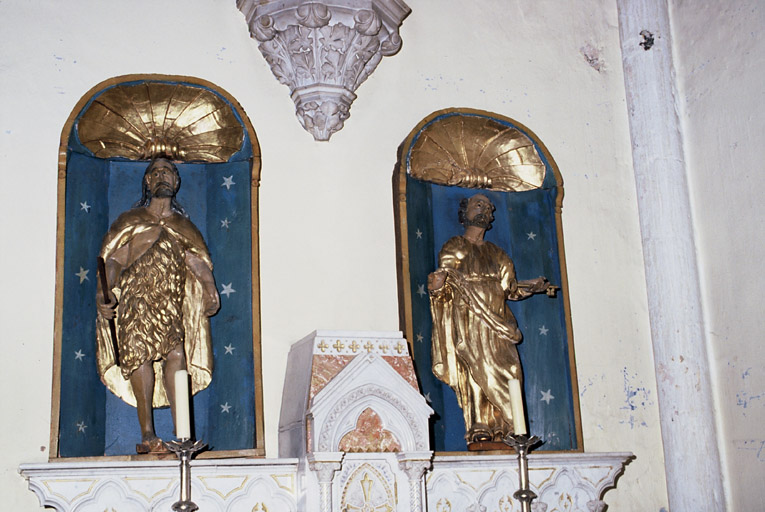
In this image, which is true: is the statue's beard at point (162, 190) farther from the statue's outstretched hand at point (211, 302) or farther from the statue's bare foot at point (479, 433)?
the statue's bare foot at point (479, 433)

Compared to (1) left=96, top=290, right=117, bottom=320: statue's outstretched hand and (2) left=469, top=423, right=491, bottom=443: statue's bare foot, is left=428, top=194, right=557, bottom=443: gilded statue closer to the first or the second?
(2) left=469, top=423, right=491, bottom=443: statue's bare foot

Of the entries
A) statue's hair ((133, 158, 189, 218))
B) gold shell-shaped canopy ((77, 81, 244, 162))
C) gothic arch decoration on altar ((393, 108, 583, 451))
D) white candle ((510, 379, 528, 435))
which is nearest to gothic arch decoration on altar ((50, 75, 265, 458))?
gold shell-shaped canopy ((77, 81, 244, 162))

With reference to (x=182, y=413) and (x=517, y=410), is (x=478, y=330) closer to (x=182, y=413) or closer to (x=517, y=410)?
(x=517, y=410)

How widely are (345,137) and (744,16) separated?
7.63 feet

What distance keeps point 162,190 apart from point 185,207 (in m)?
0.27

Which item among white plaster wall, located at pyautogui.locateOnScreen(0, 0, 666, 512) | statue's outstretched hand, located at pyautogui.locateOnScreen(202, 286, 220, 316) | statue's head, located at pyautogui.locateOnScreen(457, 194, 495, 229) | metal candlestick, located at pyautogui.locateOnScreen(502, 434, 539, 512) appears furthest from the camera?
statue's head, located at pyautogui.locateOnScreen(457, 194, 495, 229)

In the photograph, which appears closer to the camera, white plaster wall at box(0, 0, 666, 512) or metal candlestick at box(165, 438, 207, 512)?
metal candlestick at box(165, 438, 207, 512)

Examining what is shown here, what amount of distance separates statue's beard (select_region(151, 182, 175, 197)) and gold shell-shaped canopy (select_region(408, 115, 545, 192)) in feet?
4.37

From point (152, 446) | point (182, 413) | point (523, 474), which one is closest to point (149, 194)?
point (152, 446)

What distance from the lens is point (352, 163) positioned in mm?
5199

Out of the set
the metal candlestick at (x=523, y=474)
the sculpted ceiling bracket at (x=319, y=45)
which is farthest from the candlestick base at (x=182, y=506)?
the sculpted ceiling bracket at (x=319, y=45)

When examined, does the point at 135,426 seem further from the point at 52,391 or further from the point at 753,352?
the point at 753,352

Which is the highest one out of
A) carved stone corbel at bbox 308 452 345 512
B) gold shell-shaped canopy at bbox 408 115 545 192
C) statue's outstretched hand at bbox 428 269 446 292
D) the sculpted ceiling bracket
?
the sculpted ceiling bracket

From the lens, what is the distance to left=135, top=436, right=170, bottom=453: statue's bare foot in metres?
4.31
